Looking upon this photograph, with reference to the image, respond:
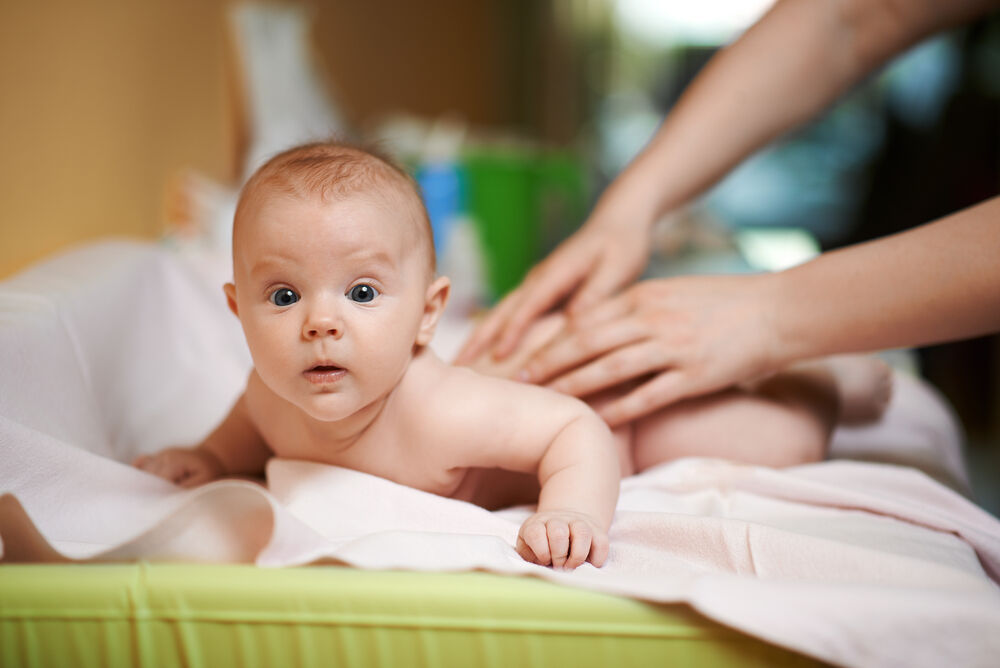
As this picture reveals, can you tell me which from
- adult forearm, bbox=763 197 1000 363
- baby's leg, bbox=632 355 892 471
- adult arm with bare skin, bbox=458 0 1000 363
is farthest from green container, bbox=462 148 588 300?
adult forearm, bbox=763 197 1000 363

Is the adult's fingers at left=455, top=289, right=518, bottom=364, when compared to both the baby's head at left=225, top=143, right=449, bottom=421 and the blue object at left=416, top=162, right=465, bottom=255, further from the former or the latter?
the blue object at left=416, top=162, right=465, bottom=255

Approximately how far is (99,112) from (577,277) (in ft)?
3.30

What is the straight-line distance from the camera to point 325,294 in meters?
0.60

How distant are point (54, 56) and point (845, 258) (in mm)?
1192

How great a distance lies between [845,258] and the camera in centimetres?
76

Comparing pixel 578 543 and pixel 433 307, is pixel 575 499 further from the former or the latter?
pixel 433 307

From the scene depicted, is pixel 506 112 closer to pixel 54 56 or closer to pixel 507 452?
pixel 54 56

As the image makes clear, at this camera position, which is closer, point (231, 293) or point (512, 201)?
point (231, 293)

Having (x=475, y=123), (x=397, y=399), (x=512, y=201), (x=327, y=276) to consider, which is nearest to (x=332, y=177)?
(x=327, y=276)

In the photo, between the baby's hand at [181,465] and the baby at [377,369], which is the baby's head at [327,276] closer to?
the baby at [377,369]

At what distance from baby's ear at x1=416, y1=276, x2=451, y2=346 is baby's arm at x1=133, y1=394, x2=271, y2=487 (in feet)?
0.70

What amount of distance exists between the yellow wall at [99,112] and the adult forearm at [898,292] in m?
1.07

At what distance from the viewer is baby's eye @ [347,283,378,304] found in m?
0.62

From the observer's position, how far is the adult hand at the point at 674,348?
78cm
